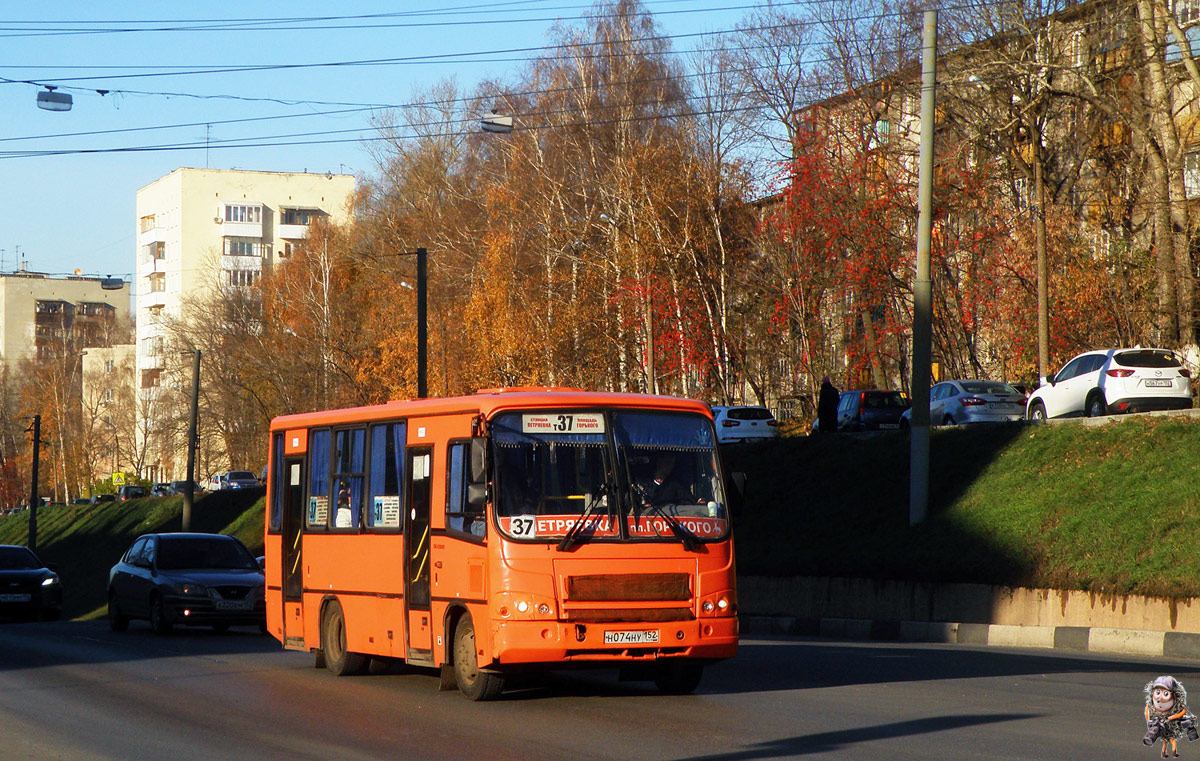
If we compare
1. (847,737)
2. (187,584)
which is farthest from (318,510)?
(187,584)

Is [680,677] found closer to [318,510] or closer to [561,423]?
[561,423]

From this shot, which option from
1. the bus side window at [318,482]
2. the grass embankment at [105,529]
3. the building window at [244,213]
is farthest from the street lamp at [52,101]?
the building window at [244,213]

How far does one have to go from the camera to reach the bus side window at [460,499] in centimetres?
1211

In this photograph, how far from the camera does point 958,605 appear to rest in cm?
2244

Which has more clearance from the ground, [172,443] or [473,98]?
[473,98]

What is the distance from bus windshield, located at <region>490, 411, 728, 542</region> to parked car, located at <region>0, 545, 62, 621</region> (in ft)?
67.9

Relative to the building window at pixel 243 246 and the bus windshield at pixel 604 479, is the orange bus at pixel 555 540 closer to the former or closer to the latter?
the bus windshield at pixel 604 479

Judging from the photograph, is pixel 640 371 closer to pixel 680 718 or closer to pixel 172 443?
pixel 172 443

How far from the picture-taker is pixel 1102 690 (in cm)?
1242

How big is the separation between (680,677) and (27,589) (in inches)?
833

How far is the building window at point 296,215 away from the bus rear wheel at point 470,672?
10755cm

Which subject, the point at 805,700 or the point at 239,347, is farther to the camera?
the point at 239,347

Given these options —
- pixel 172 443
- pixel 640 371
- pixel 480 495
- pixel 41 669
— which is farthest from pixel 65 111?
pixel 172 443

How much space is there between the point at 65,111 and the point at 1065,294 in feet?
94.4
